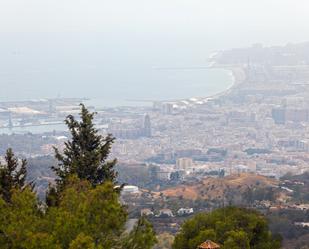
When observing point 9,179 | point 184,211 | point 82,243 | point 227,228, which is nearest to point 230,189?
point 184,211

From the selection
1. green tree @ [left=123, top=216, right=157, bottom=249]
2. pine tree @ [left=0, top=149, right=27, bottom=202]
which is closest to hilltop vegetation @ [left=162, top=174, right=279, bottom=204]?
pine tree @ [left=0, top=149, right=27, bottom=202]

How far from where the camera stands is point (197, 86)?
319 feet

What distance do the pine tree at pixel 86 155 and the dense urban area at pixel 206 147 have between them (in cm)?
978

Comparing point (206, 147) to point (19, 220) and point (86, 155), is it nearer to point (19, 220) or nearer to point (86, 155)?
point (86, 155)

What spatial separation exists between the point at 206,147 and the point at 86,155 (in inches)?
1801

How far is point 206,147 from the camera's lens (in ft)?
180

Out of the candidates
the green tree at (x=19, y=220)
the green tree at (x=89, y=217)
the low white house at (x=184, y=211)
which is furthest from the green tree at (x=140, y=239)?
the low white house at (x=184, y=211)

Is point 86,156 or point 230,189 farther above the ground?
point 86,156

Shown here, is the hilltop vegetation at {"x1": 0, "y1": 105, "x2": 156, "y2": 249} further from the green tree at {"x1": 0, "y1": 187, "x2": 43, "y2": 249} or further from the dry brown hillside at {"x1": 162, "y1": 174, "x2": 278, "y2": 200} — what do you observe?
the dry brown hillside at {"x1": 162, "y1": 174, "x2": 278, "y2": 200}

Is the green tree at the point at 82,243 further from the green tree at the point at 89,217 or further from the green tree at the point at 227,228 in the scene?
the green tree at the point at 227,228

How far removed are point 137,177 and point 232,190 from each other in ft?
33.4

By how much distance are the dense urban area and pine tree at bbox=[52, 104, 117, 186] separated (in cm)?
978

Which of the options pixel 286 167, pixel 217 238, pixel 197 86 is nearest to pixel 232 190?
pixel 286 167

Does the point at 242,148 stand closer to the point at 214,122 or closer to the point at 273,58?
the point at 214,122
